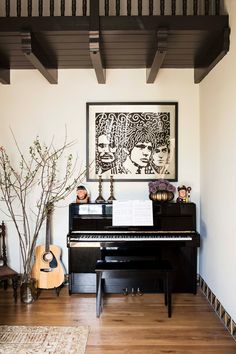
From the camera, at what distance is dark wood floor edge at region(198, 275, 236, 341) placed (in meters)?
2.78

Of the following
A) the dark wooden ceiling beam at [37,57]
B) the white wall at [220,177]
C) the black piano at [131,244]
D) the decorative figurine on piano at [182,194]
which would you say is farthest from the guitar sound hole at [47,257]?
the dark wooden ceiling beam at [37,57]

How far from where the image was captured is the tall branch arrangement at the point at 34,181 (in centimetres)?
404

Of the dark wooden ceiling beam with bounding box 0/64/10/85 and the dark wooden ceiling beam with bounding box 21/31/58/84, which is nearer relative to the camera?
the dark wooden ceiling beam with bounding box 21/31/58/84

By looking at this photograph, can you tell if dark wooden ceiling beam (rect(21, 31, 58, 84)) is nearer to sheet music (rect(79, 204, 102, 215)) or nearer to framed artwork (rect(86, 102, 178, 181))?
framed artwork (rect(86, 102, 178, 181))

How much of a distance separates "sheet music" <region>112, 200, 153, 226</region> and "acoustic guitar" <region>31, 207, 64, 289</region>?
2.54ft

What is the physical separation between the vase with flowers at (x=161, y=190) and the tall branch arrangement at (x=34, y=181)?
0.87m

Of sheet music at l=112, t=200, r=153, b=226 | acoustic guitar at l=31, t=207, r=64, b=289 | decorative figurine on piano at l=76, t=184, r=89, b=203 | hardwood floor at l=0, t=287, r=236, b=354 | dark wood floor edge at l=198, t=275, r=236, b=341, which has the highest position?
decorative figurine on piano at l=76, t=184, r=89, b=203

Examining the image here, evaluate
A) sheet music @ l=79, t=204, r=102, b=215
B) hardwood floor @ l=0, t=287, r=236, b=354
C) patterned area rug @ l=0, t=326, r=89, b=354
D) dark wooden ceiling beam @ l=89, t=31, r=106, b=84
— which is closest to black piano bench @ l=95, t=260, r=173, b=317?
hardwood floor @ l=0, t=287, r=236, b=354

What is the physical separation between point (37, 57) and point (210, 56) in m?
1.64

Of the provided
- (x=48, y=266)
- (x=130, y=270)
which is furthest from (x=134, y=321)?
(x=48, y=266)

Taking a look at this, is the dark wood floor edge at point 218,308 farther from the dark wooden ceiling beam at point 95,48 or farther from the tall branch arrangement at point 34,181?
the dark wooden ceiling beam at point 95,48

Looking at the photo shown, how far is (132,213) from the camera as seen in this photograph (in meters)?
3.59

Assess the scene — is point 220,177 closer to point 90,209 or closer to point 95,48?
point 90,209

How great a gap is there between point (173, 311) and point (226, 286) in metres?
0.62
